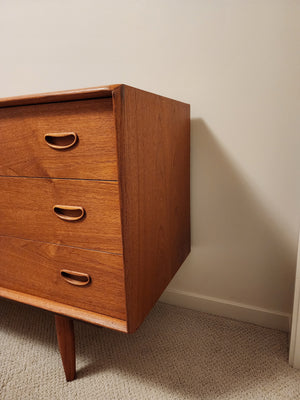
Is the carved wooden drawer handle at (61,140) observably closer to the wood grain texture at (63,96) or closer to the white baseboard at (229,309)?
the wood grain texture at (63,96)

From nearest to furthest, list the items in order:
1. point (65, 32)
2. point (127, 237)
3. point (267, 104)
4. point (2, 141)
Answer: point (127, 237) < point (2, 141) < point (267, 104) < point (65, 32)

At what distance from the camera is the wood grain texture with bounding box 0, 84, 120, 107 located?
63cm

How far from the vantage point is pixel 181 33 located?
101 cm

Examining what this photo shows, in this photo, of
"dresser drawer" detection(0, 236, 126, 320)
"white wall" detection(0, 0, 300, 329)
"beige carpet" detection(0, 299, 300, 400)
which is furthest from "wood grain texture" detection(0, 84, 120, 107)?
"beige carpet" detection(0, 299, 300, 400)

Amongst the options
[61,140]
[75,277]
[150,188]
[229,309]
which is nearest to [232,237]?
[229,309]

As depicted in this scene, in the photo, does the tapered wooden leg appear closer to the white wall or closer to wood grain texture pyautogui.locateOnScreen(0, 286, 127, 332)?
wood grain texture pyautogui.locateOnScreen(0, 286, 127, 332)

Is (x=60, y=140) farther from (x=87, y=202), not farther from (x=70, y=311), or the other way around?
(x=70, y=311)

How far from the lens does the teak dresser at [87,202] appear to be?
0.68 m

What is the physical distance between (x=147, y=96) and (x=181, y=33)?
1.39ft

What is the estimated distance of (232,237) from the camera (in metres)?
1.10

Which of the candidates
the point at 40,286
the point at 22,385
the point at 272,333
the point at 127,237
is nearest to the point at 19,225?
the point at 40,286

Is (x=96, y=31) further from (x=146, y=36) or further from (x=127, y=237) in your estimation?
(x=127, y=237)

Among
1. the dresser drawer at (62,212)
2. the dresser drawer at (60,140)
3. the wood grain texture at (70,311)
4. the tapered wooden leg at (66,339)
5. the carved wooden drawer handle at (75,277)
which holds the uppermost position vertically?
the dresser drawer at (60,140)

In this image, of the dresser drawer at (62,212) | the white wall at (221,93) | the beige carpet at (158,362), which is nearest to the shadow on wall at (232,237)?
the white wall at (221,93)
